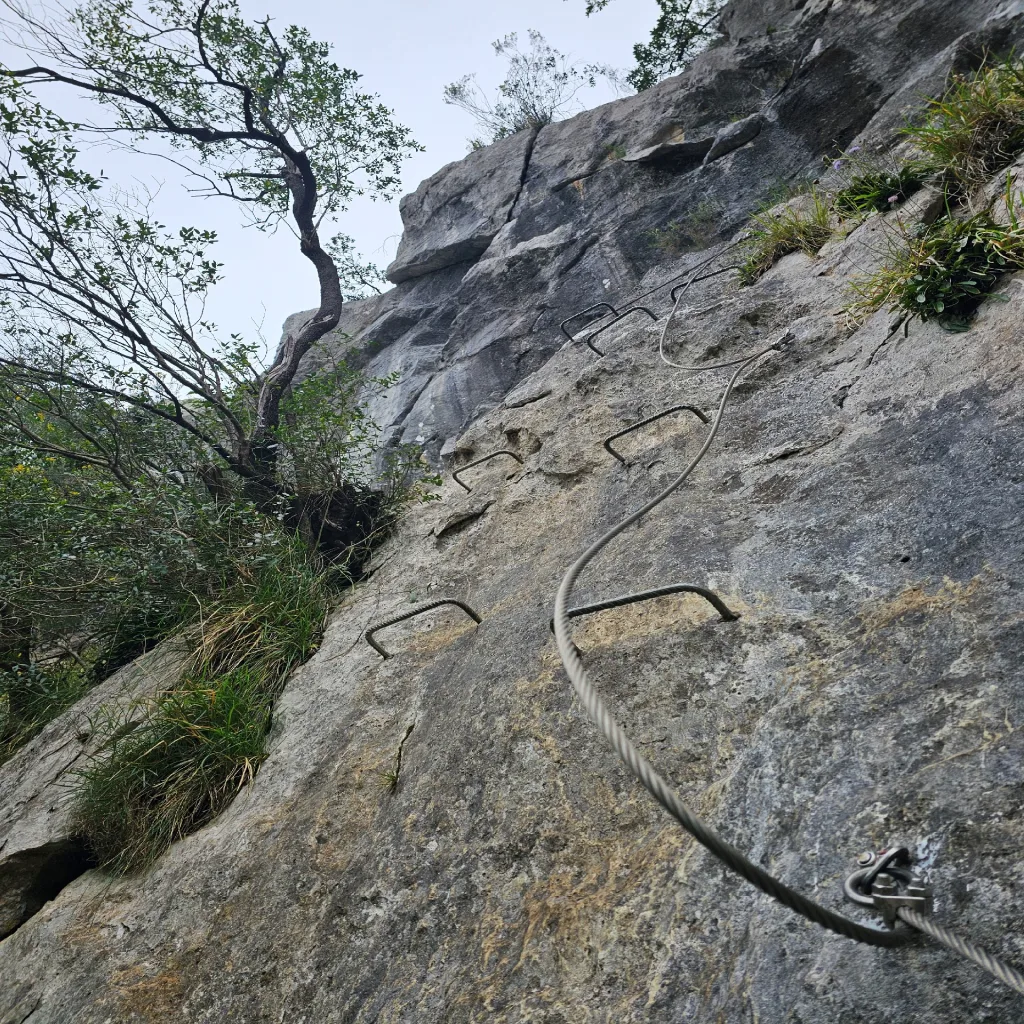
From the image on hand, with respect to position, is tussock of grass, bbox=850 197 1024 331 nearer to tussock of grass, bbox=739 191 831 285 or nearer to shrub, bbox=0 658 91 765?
tussock of grass, bbox=739 191 831 285

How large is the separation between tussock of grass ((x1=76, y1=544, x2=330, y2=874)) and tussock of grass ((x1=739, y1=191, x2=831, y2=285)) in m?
3.99

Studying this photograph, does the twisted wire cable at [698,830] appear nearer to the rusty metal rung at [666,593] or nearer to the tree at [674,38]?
the rusty metal rung at [666,593]

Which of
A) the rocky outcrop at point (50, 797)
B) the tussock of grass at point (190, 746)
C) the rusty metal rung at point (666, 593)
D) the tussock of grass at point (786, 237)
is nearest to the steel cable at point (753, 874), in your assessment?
the rusty metal rung at point (666, 593)

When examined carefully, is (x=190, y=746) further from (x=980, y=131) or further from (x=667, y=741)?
(x=980, y=131)

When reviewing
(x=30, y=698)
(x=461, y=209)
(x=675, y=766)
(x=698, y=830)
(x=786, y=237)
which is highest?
(x=461, y=209)

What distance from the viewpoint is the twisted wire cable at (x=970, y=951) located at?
1.20m

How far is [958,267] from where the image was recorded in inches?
128

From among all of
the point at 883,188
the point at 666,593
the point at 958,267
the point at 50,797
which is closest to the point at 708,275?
the point at 883,188

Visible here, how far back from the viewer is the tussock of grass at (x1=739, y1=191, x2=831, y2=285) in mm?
5387

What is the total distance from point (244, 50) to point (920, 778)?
31.0 feet

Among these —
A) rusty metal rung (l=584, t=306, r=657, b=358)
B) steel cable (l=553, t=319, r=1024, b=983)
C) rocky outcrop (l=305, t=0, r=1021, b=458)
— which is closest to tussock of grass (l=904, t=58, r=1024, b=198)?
rocky outcrop (l=305, t=0, r=1021, b=458)

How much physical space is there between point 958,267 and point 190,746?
4222mm

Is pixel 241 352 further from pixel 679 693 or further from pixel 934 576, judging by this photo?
pixel 934 576

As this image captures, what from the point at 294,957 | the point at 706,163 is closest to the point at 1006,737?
the point at 294,957
